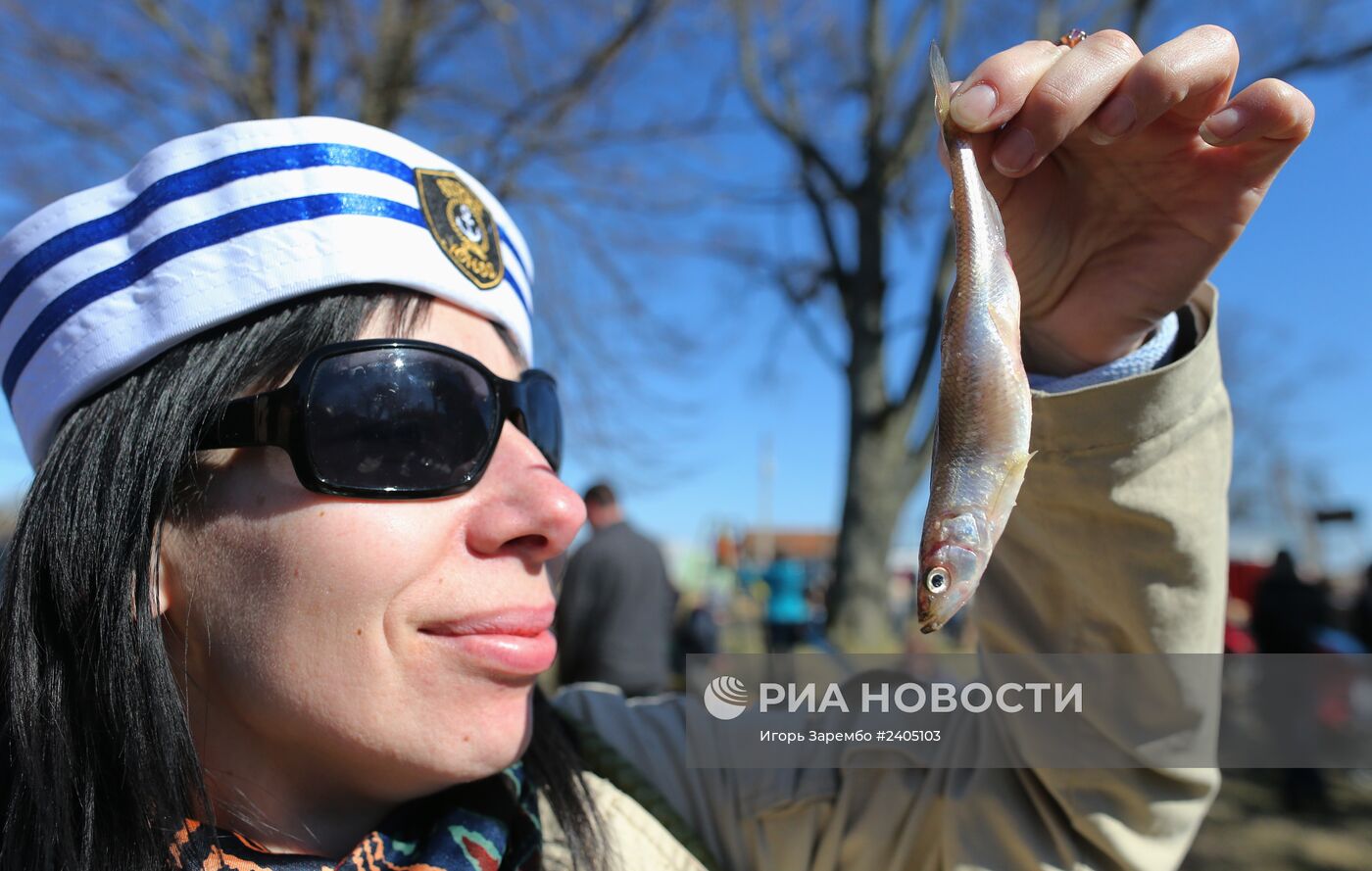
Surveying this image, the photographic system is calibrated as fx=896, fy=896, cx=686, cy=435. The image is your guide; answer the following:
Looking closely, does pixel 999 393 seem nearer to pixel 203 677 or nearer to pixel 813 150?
pixel 203 677

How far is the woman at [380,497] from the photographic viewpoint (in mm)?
1175

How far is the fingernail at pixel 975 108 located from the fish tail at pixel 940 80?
0.07ft

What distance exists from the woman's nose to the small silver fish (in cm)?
59

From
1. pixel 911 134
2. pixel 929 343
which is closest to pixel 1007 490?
pixel 929 343

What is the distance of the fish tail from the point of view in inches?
40.3

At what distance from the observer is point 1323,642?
679cm

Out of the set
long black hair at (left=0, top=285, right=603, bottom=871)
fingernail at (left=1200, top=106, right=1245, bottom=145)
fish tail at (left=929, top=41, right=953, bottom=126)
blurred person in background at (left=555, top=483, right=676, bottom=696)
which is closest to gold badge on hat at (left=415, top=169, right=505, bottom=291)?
long black hair at (left=0, top=285, right=603, bottom=871)

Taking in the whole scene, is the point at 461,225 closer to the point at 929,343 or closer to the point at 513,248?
the point at 513,248

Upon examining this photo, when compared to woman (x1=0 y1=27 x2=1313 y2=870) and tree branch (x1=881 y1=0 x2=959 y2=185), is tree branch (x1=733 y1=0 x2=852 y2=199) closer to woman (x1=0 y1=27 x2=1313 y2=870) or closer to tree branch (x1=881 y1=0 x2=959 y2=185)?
tree branch (x1=881 y1=0 x2=959 y2=185)

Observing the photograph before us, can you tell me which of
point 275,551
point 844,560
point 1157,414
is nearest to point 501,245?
point 275,551

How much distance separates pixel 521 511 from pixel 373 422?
25cm

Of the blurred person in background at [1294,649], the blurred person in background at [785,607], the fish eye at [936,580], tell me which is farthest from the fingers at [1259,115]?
the blurred person in background at [785,607]

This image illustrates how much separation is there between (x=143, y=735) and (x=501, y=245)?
3.11ft

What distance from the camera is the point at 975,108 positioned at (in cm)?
102
